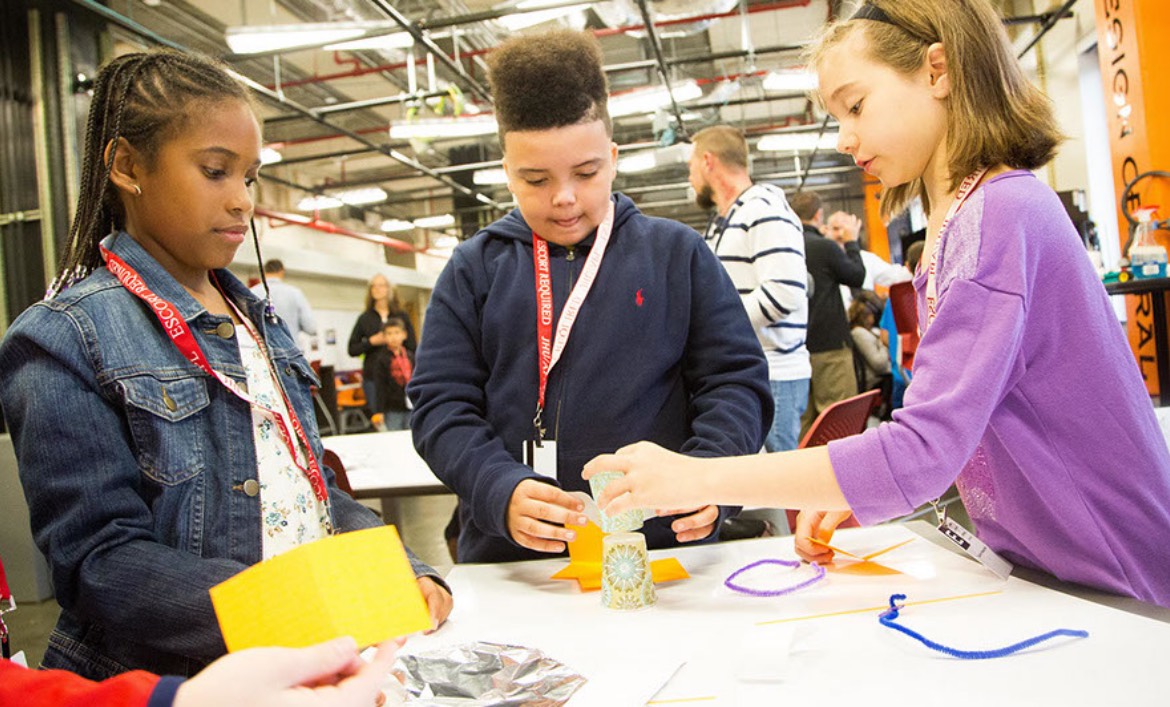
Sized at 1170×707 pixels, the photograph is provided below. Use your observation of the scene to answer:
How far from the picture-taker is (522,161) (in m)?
1.31

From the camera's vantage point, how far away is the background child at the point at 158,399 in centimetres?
81

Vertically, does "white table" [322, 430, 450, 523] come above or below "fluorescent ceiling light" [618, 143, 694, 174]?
below

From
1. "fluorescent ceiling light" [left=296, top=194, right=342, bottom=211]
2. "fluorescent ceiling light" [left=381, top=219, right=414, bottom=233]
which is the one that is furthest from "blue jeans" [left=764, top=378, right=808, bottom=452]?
"fluorescent ceiling light" [left=381, top=219, right=414, bottom=233]

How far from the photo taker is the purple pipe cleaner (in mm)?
1025

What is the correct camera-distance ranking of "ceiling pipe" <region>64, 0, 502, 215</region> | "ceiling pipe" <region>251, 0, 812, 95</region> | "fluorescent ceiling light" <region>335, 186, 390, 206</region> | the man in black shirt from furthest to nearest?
"fluorescent ceiling light" <region>335, 186, 390, 206</region>
"ceiling pipe" <region>251, 0, 812, 95</region>
"ceiling pipe" <region>64, 0, 502, 215</region>
the man in black shirt

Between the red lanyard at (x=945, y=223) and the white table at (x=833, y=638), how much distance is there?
1.13 ft

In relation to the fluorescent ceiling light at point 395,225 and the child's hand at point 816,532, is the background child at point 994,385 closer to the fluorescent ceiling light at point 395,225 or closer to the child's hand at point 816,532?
the child's hand at point 816,532

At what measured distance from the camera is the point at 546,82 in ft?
4.23

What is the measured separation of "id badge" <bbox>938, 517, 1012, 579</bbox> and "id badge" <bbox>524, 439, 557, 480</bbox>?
0.57m

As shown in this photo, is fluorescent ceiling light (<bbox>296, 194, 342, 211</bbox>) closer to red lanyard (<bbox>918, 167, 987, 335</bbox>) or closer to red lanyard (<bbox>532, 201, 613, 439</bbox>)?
red lanyard (<bbox>532, 201, 613, 439</bbox>)

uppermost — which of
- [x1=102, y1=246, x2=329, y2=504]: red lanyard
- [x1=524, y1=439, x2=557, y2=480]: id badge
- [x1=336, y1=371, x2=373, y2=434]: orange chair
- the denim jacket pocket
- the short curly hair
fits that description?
the short curly hair

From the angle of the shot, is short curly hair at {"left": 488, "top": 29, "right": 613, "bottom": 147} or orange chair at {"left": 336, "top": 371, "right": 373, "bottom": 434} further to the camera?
orange chair at {"left": 336, "top": 371, "right": 373, "bottom": 434}

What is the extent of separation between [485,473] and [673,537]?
378mm

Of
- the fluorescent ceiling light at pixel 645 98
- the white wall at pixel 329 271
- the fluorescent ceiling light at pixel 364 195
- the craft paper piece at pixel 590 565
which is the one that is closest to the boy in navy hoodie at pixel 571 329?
the craft paper piece at pixel 590 565
